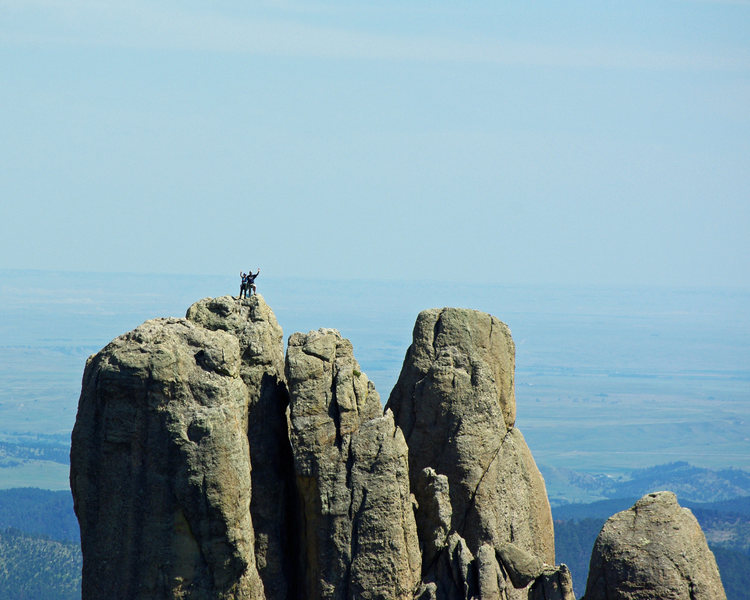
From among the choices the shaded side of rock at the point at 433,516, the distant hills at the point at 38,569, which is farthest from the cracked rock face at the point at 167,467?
the distant hills at the point at 38,569

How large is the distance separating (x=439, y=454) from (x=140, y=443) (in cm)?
989

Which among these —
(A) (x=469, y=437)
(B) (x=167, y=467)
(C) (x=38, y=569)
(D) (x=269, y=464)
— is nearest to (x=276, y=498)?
(D) (x=269, y=464)

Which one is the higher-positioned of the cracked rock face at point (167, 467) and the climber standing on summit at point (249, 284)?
the climber standing on summit at point (249, 284)

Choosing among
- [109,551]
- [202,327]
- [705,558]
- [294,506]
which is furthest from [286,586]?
[705,558]

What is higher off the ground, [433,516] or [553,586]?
[433,516]

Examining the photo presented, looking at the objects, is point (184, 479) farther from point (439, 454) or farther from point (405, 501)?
point (439, 454)

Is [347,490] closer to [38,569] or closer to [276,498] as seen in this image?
[276,498]

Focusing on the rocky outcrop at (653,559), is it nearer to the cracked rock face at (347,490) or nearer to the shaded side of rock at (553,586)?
the shaded side of rock at (553,586)

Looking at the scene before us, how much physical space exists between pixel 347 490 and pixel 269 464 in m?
2.54

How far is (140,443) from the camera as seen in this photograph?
98.9ft

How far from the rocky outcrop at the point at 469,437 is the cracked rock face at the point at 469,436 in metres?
0.03

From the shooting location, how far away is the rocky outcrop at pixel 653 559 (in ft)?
102

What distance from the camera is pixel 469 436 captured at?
120ft

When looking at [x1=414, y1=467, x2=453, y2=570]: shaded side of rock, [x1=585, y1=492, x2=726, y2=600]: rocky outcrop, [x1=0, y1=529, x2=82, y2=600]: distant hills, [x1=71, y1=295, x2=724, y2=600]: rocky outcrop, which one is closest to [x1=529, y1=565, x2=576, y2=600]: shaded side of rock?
[x1=71, y1=295, x2=724, y2=600]: rocky outcrop
